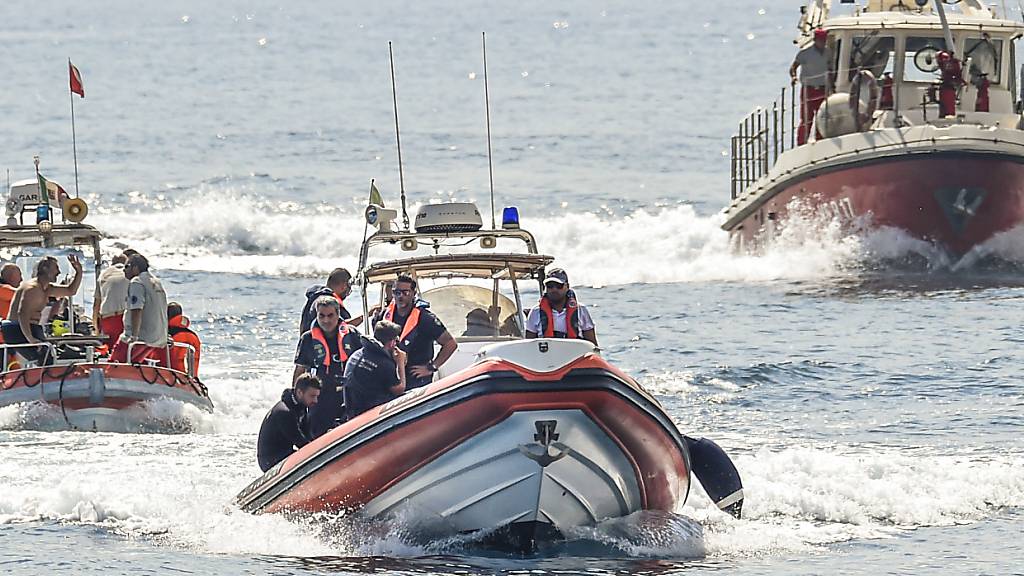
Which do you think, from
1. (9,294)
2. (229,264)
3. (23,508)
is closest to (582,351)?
(23,508)

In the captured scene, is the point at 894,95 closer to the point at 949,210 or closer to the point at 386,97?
the point at 949,210

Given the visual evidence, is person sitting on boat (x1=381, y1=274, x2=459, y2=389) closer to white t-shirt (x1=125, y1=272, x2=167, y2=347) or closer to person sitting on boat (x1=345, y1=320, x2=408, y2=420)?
person sitting on boat (x1=345, y1=320, x2=408, y2=420)

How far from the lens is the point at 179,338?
16.8 metres

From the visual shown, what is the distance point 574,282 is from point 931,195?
5210mm

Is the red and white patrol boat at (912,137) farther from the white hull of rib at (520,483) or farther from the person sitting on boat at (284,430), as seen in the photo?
the white hull of rib at (520,483)

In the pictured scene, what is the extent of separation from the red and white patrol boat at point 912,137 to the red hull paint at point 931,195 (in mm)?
12

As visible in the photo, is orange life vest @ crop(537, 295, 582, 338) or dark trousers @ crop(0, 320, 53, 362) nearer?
orange life vest @ crop(537, 295, 582, 338)

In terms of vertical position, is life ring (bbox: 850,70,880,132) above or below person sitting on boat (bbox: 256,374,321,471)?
above

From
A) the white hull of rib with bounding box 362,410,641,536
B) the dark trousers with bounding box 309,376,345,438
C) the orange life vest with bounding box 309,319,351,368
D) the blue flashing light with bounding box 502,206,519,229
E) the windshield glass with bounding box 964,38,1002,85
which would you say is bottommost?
the white hull of rib with bounding box 362,410,641,536

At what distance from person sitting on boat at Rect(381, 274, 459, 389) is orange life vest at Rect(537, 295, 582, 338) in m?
0.59

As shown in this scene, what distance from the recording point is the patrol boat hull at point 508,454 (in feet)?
33.7

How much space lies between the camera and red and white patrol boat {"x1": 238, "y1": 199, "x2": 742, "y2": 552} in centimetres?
1027

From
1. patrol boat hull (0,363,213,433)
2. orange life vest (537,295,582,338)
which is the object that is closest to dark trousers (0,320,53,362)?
patrol boat hull (0,363,213,433)

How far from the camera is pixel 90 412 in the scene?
604 inches
